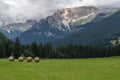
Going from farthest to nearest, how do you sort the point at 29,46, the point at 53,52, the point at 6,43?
the point at 53,52 → the point at 29,46 → the point at 6,43

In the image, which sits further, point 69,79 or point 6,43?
point 6,43

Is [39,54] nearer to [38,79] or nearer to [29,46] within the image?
[29,46]

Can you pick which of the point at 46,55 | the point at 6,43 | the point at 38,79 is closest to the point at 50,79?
the point at 38,79

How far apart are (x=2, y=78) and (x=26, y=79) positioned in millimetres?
3419

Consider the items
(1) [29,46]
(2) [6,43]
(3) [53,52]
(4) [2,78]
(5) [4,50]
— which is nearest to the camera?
(4) [2,78]

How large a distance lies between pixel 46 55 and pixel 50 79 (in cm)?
13817

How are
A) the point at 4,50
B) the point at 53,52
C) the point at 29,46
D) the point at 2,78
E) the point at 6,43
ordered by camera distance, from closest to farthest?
the point at 2,78, the point at 4,50, the point at 6,43, the point at 29,46, the point at 53,52

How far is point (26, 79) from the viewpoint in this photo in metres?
44.1

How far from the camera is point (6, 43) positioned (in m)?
165

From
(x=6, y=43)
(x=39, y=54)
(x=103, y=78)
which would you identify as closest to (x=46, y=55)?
(x=39, y=54)

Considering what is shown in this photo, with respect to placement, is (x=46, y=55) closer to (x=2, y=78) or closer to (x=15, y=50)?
(x=15, y=50)

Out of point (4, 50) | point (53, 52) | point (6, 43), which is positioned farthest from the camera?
point (53, 52)

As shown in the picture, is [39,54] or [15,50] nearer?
[15,50]

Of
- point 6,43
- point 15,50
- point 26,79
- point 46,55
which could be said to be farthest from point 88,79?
point 46,55
